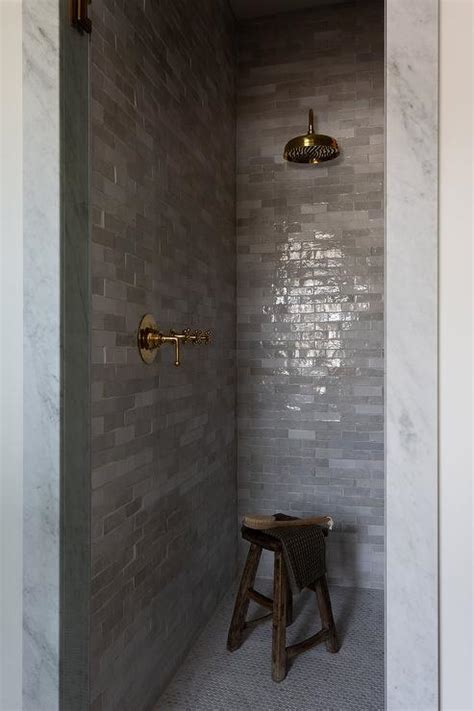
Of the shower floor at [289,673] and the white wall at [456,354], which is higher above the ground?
the white wall at [456,354]

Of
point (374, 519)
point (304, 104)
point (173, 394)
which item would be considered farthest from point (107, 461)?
point (304, 104)

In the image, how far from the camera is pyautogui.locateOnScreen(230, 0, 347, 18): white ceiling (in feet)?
10.2

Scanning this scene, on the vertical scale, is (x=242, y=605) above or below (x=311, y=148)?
below

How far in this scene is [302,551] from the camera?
2359mm

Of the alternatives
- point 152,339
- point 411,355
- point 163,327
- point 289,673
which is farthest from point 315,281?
point 411,355

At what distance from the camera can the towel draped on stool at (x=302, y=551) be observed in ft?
7.55

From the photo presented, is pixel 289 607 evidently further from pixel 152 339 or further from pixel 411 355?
pixel 411 355

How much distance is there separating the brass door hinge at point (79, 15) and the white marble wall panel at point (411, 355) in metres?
0.74

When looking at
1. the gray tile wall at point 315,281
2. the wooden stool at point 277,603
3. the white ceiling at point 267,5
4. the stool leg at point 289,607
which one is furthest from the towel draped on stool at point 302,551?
the white ceiling at point 267,5

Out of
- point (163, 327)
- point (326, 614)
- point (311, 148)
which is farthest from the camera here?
point (311, 148)

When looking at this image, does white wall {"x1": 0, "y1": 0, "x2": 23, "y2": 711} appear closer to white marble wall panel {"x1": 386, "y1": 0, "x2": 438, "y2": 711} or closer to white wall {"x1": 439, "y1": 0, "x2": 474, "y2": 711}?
white marble wall panel {"x1": 386, "y1": 0, "x2": 438, "y2": 711}

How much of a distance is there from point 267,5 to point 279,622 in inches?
125

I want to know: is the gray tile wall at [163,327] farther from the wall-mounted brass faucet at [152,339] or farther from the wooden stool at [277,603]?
the wooden stool at [277,603]

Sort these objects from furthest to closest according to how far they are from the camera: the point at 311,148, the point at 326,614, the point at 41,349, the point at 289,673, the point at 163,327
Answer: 1. the point at 311,148
2. the point at 326,614
3. the point at 289,673
4. the point at 163,327
5. the point at 41,349
